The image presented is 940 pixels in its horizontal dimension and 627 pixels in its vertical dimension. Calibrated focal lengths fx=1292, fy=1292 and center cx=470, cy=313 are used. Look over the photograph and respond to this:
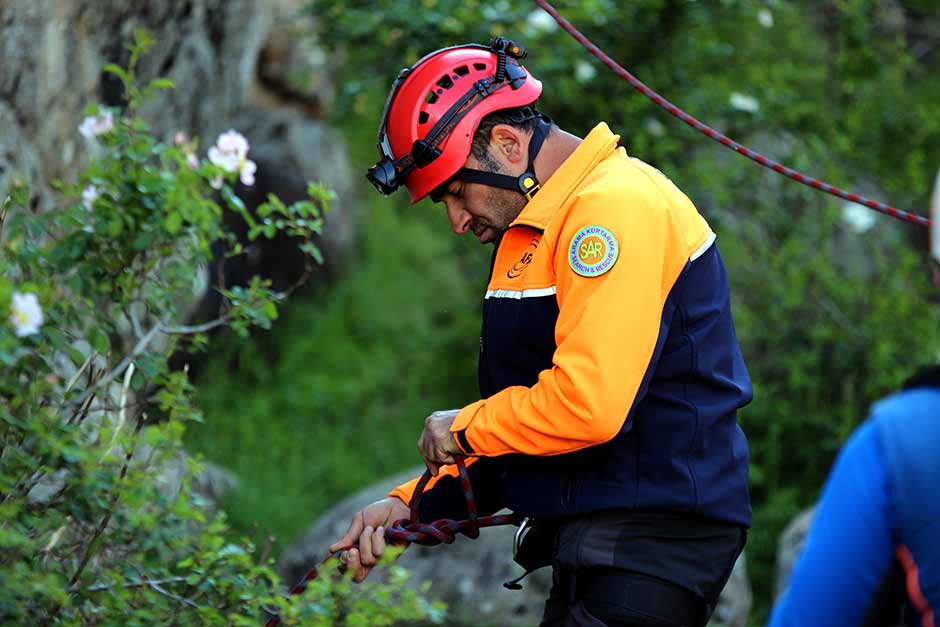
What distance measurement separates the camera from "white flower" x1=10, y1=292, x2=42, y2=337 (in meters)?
2.39

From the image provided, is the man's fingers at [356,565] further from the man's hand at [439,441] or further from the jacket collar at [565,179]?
the jacket collar at [565,179]

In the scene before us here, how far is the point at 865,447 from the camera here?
1.89m

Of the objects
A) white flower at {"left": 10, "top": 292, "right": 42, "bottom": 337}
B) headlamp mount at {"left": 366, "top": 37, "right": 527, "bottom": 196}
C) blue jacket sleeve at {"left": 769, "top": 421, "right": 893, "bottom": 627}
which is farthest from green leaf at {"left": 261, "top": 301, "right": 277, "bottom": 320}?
blue jacket sleeve at {"left": 769, "top": 421, "right": 893, "bottom": 627}

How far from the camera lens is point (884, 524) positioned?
1.87 meters

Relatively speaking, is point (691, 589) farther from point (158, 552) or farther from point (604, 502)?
point (158, 552)

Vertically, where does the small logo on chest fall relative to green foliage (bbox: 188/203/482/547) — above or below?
above

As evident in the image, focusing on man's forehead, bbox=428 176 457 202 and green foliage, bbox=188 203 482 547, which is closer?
man's forehead, bbox=428 176 457 202

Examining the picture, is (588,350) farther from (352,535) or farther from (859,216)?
(859,216)

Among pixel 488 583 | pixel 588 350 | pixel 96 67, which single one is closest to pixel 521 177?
pixel 588 350

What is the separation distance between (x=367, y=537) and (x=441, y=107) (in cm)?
100

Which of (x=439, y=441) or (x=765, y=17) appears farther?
(x=765, y=17)

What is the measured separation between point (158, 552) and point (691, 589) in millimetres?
1216

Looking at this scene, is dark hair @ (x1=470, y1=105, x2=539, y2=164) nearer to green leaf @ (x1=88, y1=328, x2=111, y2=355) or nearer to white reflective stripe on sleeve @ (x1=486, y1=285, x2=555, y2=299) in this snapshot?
white reflective stripe on sleeve @ (x1=486, y1=285, x2=555, y2=299)

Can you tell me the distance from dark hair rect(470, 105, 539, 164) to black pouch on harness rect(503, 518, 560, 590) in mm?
837
